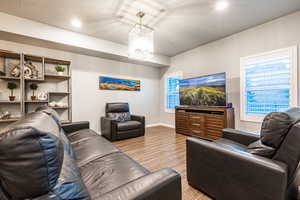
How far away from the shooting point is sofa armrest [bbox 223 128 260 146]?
1.74 metres

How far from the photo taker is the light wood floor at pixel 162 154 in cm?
159

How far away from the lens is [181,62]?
4.59 meters

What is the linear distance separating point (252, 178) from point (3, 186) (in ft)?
5.26

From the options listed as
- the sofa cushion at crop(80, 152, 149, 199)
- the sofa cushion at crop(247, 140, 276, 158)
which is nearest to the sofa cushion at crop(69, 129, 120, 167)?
the sofa cushion at crop(80, 152, 149, 199)

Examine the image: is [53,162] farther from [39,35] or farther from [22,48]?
[22,48]

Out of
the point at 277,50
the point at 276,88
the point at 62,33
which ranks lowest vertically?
the point at 276,88

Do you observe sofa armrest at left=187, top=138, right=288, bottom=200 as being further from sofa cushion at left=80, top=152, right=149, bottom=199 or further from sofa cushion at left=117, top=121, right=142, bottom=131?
sofa cushion at left=117, top=121, right=142, bottom=131

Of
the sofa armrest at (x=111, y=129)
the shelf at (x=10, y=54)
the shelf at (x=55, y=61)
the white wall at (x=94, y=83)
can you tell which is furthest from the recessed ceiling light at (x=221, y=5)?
the shelf at (x=10, y=54)

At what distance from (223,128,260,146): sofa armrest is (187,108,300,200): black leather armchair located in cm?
52

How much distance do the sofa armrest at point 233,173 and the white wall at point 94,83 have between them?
321cm

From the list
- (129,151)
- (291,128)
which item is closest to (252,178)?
(291,128)

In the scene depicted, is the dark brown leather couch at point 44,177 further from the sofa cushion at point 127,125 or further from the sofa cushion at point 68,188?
the sofa cushion at point 127,125

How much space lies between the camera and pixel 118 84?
4324 mm

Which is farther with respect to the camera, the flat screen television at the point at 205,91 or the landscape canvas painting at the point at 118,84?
the landscape canvas painting at the point at 118,84
